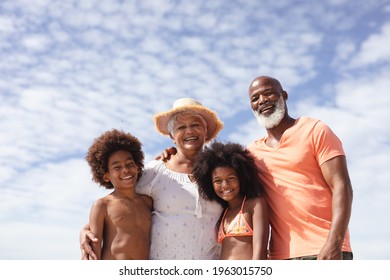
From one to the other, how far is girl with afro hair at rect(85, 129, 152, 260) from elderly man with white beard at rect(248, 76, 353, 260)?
1.48 meters

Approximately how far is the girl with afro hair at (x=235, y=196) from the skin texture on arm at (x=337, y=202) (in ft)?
2.38

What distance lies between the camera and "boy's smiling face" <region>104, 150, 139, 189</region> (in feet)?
20.3

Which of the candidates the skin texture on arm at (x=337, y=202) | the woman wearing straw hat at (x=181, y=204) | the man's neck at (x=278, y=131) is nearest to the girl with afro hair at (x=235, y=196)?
the woman wearing straw hat at (x=181, y=204)

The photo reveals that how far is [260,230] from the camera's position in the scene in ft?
18.3

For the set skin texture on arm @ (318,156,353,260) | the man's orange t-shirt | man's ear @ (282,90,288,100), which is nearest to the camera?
skin texture on arm @ (318,156,353,260)

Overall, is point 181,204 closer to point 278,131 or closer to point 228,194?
point 228,194

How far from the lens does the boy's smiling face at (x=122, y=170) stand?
6.18m

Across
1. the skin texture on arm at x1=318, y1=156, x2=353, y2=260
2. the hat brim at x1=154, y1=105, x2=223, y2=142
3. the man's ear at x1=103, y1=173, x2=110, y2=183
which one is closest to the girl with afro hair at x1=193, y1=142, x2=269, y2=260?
the hat brim at x1=154, y1=105, x2=223, y2=142

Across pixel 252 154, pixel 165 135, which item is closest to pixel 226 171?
pixel 252 154

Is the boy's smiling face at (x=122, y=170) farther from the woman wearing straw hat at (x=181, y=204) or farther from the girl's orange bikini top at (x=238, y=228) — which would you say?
the girl's orange bikini top at (x=238, y=228)

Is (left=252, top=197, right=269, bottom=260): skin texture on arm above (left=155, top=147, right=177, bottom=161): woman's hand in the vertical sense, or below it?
below

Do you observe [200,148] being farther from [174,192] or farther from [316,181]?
[316,181]

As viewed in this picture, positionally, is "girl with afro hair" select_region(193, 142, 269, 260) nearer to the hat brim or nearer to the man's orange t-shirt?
the man's orange t-shirt
